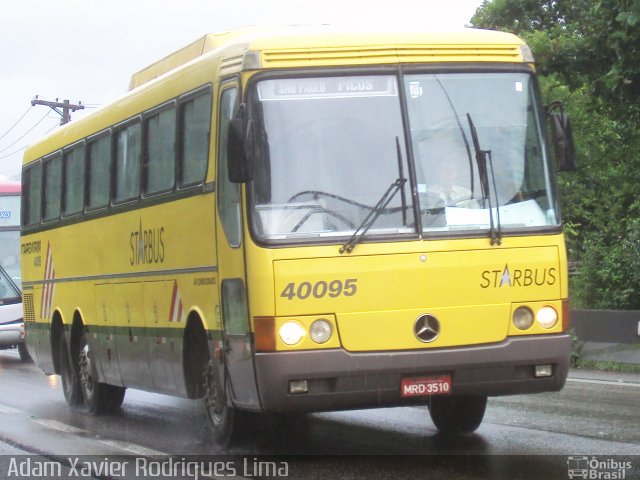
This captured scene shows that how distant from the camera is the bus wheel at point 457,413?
421 inches

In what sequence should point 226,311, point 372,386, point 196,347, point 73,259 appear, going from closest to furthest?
point 372,386
point 226,311
point 196,347
point 73,259

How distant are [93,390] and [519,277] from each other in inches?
251

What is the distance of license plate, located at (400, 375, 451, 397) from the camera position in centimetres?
892

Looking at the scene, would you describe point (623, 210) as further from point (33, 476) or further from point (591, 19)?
point (33, 476)

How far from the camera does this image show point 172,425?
1266 centimetres

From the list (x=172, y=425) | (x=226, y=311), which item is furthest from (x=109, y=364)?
(x=226, y=311)

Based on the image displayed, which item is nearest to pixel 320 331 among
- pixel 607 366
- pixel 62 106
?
pixel 607 366

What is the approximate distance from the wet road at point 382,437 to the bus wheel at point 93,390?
19 centimetres

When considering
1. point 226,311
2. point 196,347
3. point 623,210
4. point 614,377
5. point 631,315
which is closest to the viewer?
point 226,311

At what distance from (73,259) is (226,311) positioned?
5226mm

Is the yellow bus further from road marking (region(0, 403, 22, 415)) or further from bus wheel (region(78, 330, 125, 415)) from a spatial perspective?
road marking (region(0, 403, 22, 415))

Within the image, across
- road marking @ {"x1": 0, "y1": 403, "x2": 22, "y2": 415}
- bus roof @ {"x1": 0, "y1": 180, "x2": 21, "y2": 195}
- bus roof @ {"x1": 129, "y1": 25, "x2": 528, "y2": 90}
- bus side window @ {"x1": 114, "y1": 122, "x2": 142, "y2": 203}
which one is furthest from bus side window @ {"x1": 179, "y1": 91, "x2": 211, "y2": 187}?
bus roof @ {"x1": 0, "y1": 180, "x2": 21, "y2": 195}

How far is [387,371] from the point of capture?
885 cm

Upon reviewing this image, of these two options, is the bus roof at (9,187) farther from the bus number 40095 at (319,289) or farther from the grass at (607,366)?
the bus number 40095 at (319,289)
